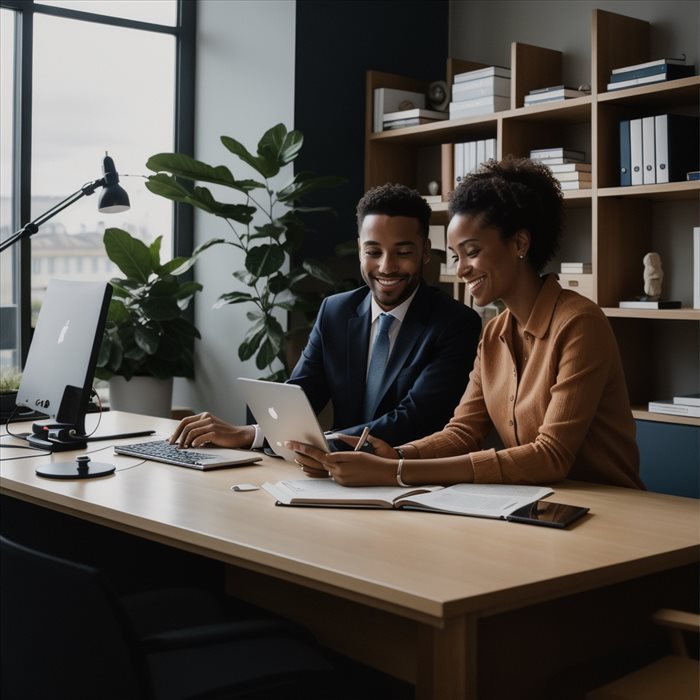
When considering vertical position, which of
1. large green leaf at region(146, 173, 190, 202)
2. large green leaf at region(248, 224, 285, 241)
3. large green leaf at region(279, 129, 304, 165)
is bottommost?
large green leaf at region(248, 224, 285, 241)

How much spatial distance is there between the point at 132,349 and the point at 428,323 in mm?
1944

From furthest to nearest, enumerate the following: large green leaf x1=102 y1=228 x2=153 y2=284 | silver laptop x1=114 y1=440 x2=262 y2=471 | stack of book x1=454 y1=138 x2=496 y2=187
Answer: large green leaf x1=102 y1=228 x2=153 y2=284 → stack of book x1=454 y1=138 x2=496 y2=187 → silver laptop x1=114 y1=440 x2=262 y2=471

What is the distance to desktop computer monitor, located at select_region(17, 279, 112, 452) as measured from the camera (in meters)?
2.53

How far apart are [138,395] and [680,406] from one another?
7.55ft

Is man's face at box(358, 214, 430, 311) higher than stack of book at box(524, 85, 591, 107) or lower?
lower

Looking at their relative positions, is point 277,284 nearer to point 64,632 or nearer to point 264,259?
point 264,259

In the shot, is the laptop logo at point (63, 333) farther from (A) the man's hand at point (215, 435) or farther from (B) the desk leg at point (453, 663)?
(B) the desk leg at point (453, 663)

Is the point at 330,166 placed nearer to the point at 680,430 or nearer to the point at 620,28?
the point at 620,28

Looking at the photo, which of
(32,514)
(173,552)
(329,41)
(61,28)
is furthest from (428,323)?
(61,28)

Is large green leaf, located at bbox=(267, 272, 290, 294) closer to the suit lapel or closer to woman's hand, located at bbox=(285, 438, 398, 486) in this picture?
the suit lapel

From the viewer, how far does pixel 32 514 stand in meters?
2.73

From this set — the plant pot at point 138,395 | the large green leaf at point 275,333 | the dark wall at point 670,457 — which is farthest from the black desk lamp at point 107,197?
the dark wall at point 670,457

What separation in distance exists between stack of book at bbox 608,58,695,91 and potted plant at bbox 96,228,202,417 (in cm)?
194

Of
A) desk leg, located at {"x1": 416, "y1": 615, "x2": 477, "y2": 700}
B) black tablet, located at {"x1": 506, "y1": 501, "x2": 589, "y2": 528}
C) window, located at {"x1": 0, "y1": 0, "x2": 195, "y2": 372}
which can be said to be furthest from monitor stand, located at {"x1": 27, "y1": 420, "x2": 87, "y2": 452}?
window, located at {"x1": 0, "y1": 0, "x2": 195, "y2": 372}
